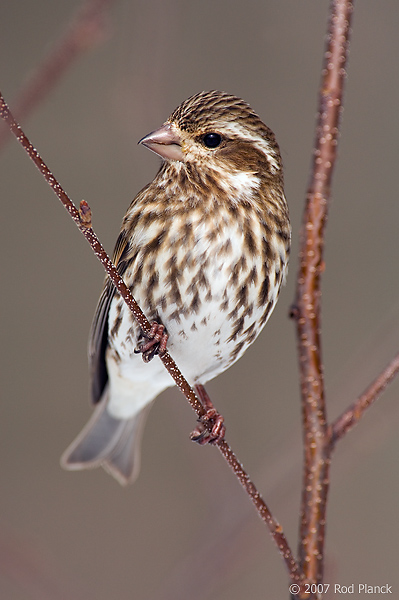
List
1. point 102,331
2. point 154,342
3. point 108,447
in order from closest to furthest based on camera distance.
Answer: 1. point 154,342
2. point 102,331
3. point 108,447

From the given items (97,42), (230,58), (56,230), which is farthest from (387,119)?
(97,42)

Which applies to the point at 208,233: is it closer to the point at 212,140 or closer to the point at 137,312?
the point at 212,140

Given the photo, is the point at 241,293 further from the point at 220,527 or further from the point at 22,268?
the point at 22,268

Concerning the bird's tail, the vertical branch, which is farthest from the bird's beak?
the bird's tail

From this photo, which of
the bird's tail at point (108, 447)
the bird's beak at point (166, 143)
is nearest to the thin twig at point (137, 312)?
the bird's beak at point (166, 143)

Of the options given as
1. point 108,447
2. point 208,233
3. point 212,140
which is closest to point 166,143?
point 212,140

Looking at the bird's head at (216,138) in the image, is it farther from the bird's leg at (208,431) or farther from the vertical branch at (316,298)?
the bird's leg at (208,431)
